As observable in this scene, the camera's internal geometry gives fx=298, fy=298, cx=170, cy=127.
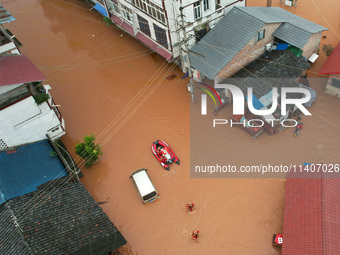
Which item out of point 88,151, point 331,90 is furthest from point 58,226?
point 331,90

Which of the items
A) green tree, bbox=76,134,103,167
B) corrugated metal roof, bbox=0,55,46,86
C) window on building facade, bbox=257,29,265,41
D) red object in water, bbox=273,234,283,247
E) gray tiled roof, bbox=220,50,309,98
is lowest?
red object in water, bbox=273,234,283,247

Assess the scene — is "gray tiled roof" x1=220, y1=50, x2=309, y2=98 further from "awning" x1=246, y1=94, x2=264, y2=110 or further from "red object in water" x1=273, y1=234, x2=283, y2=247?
"red object in water" x1=273, y1=234, x2=283, y2=247

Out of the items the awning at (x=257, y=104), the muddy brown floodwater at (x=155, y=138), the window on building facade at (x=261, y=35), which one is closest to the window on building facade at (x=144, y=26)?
the muddy brown floodwater at (x=155, y=138)

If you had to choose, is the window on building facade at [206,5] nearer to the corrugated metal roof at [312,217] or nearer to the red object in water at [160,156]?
the red object in water at [160,156]

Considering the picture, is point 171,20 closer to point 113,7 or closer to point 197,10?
point 197,10

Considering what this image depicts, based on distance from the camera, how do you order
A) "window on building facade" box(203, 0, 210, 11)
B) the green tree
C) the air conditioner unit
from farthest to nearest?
the air conditioner unit, "window on building facade" box(203, 0, 210, 11), the green tree

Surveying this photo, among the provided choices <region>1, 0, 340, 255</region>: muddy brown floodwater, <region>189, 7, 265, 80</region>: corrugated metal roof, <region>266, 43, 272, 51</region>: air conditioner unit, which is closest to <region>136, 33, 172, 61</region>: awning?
<region>1, 0, 340, 255</region>: muddy brown floodwater
